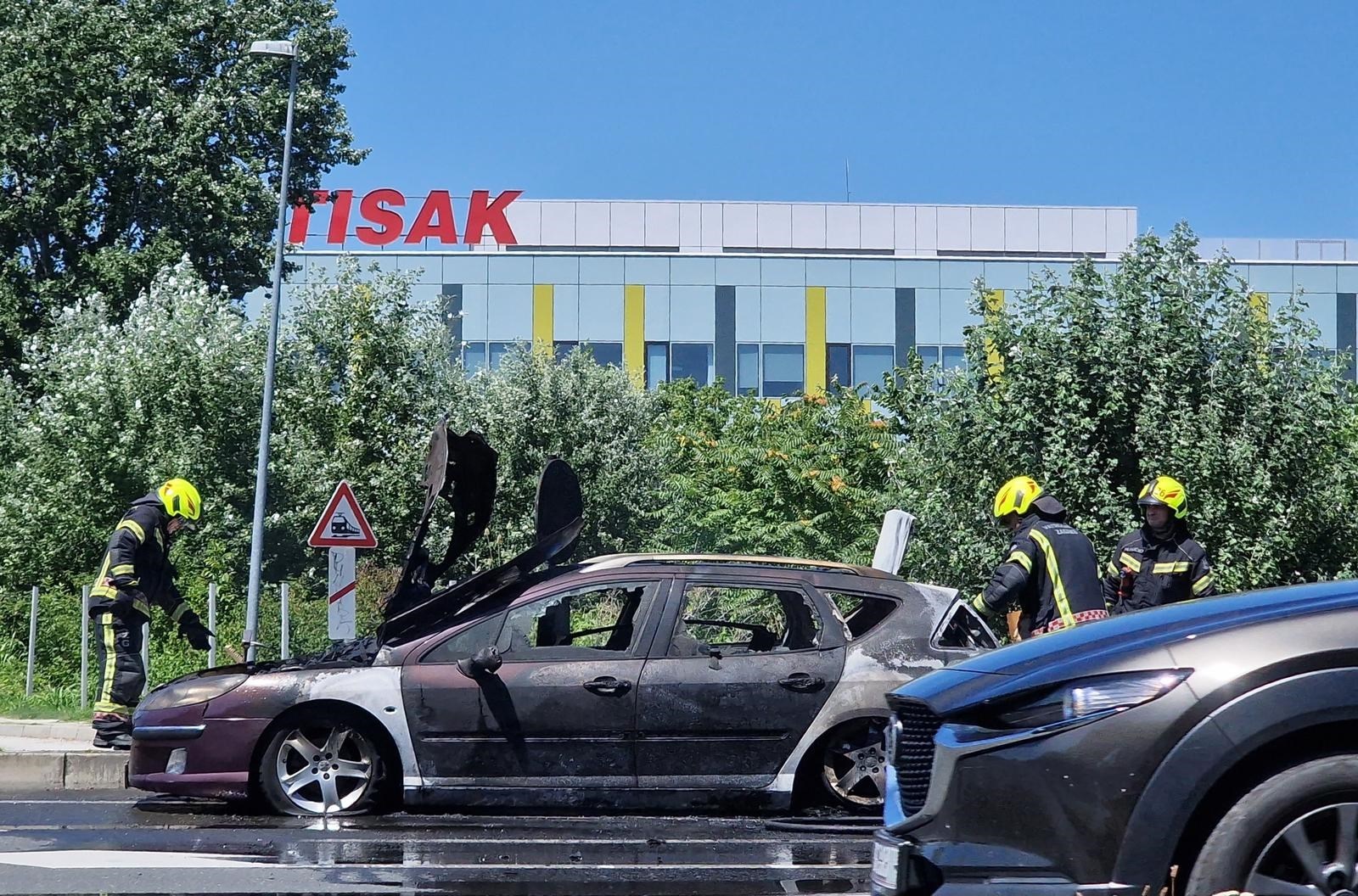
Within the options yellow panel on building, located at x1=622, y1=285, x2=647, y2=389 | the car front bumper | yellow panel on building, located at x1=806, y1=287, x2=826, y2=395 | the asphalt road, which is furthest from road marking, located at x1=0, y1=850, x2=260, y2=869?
yellow panel on building, located at x1=806, y1=287, x2=826, y2=395

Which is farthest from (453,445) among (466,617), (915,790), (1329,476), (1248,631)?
(1329,476)

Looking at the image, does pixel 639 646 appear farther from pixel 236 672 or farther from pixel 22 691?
pixel 22 691

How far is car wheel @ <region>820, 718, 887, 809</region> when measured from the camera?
8.15 meters

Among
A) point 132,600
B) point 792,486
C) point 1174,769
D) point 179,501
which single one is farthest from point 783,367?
point 1174,769

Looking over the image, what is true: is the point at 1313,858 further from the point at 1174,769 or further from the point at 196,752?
the point at 196,752

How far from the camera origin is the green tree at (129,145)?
30344 mm

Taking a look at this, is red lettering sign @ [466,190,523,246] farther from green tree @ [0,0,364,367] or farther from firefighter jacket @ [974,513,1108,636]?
firefighter jacket @ [974,513,1108,636]

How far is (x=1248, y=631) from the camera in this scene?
3871 millimetres

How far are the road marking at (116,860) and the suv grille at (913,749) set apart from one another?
135 inches

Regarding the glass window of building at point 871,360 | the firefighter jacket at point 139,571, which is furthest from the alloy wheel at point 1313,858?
the glass window of building at point 871,360

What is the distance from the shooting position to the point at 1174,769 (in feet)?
12.4

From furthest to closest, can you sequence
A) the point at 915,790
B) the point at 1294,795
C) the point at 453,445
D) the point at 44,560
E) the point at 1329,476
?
1. the point at 44,560
2. the point at 1329,476
3. the point at 453,445
4. the point at 915,790
5. the point at 1294,795

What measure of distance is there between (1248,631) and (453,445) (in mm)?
5994

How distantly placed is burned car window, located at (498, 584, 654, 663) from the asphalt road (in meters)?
0.90
